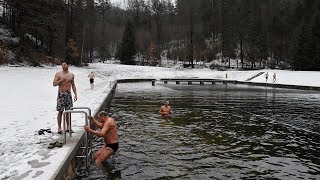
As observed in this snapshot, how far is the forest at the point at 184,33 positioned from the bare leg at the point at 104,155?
125 ft

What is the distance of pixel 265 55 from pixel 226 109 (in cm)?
5511

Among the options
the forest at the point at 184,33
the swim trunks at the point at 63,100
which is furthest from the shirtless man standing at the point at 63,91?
the forest at the point at 184,33

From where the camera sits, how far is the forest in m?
52.7

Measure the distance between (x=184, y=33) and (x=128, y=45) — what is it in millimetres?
14206

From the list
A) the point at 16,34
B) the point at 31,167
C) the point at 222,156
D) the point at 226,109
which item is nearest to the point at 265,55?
the point at 16,34

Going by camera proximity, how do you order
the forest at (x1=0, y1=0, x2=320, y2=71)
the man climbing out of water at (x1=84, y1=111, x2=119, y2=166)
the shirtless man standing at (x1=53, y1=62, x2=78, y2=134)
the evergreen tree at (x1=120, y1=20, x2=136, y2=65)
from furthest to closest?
the evergreen tree at (x1=120, y1=20, x2=136, y2=65) → the forest at (x1=0, y1=0, x2=320, y2=71) → the shirtless man standing at (x1=53, y1=62, x2=78, y2=134) → the man climbing out of water at (x1=84, y1=111, x2=119, y2=166)

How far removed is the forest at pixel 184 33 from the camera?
52.7m

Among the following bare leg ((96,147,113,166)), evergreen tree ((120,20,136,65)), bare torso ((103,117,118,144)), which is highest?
evergreen tree ((120,20,136,65))

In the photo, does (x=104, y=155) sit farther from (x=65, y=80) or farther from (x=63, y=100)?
(x=65, y=80)

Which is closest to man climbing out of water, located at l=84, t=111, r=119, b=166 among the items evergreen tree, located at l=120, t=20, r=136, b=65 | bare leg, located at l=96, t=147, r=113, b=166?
bare leg, located at l=96, t=147, r=113, b=166

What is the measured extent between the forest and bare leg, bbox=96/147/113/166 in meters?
38.1

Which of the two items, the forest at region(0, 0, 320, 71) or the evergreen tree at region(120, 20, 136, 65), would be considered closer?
the forest at region(0, 0, 320, 71)

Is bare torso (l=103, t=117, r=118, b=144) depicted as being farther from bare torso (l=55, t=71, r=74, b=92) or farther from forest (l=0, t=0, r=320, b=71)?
forest (l=0, t=0, r=320, b=71)

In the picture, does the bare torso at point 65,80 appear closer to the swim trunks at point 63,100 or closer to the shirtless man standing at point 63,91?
the shirtless man standing at point 63,91
